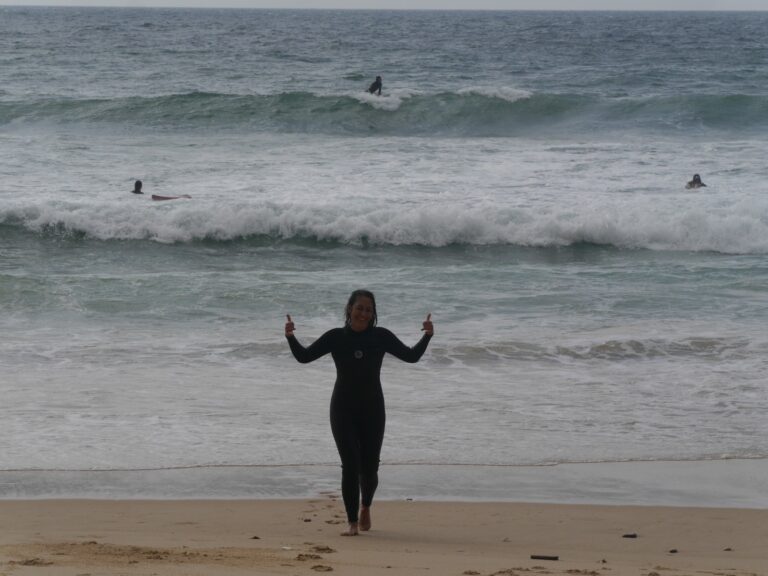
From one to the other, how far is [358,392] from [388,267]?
9.83m

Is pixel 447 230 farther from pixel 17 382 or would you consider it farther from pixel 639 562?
pixel 639 562

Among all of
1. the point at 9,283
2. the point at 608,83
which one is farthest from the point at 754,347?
the point at 608,83

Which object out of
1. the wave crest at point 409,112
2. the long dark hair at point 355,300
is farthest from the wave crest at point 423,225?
the long dark hair at point 355,300

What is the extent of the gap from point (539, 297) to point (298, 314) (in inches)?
108

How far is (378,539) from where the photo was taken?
18.6 ft

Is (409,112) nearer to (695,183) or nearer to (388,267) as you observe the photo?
(695,183)

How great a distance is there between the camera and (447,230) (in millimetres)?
17391

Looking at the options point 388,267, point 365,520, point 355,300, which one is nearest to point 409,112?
point 388,267

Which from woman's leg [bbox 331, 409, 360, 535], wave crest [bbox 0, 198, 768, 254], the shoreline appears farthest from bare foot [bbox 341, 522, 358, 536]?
wave crest [bbox 0, 198, 768, 254]

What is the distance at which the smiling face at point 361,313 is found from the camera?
19.3ft

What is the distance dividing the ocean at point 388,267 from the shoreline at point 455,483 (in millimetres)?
82

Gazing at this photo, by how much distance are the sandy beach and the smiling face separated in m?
1.05

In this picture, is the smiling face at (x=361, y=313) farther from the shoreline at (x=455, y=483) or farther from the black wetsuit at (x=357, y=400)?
the shoreline at (x=455, y=483)

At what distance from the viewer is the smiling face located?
5871 millimetres
